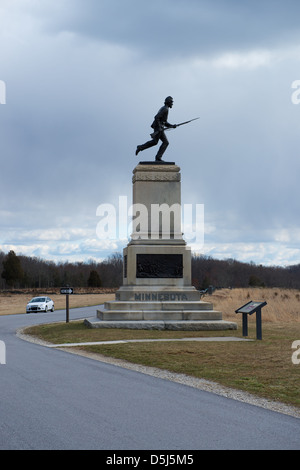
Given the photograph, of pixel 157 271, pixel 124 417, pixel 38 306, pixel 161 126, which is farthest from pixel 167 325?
pixel 38 306

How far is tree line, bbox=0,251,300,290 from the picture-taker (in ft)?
398

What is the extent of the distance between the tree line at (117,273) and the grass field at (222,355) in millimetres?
91336

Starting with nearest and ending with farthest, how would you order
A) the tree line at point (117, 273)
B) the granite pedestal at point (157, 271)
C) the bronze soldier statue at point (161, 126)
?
the granite pedestal at point (157, 271) < the bronze soldier statue at point (161, 126) < the tree line at point (117, 273)

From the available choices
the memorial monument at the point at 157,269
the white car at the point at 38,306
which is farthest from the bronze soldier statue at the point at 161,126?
the white car at the point at 38,306

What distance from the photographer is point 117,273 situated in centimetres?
13588

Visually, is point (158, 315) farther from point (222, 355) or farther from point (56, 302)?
point (56, 302)

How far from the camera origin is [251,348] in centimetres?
1430

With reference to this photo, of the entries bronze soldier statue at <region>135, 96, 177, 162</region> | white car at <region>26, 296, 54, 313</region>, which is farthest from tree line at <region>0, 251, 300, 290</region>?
bronze soldier statue at <region>135, 96, 177, 162</region>

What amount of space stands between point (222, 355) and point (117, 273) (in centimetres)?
12340

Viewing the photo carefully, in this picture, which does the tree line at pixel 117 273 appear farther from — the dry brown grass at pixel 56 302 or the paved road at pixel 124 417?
the paved road at pixel 124 417

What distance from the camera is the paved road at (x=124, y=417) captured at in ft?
18.9

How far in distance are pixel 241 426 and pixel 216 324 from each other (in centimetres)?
1328
